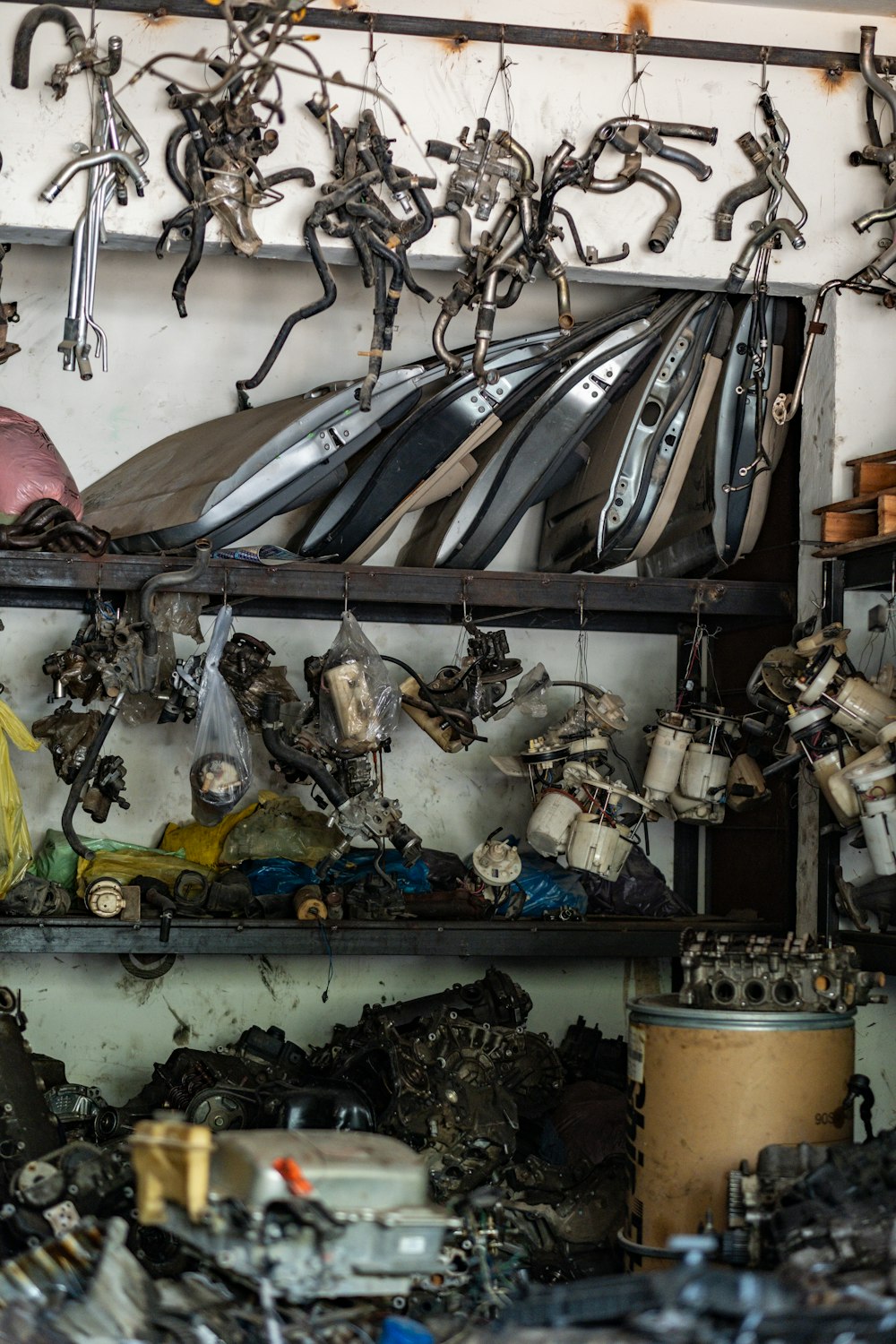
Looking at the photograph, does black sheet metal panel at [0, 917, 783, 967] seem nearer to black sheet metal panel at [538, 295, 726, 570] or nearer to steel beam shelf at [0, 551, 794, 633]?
steel beam shelf at [0, 551, 794, 633]

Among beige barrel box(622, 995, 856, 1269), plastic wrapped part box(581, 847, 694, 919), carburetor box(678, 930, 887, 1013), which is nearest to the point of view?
beige barrel box(622, 995, 856, 1269)

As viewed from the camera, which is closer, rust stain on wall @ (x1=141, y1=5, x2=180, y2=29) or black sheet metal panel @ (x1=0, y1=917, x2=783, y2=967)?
rust stain on wall @ (x1=141, y1=5, x2=180, y2=29)

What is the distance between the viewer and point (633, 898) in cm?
472

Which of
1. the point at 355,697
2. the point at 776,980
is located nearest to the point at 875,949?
the point at 776,980

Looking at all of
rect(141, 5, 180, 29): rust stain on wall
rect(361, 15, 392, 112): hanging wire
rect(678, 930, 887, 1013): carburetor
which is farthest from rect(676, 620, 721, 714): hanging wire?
rect(141, 5, 180, 29): rust stain on wall

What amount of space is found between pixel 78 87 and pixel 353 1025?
3.02 metres

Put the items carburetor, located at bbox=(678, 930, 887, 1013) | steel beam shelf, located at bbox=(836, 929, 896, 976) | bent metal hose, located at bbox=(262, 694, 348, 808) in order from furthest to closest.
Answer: bent metal hose, located at bbox=(262, 694, 348, 808) < steel beam shelf, located at bbox=(836, 929, 896, 976) < carburetor, located at bbox=(678, 930, 887, 1013)

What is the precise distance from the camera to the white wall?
3738mm

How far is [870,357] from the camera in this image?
4.05m

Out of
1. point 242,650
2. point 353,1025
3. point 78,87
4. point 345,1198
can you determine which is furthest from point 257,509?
point 345,1198

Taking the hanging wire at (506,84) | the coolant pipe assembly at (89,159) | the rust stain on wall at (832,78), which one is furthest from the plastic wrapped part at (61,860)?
the rust stain on wall at (832,78)

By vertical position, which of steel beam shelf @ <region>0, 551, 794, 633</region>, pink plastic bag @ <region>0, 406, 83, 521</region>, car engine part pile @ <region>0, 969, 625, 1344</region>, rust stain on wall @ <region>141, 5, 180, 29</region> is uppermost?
rust stain on wall @ <region>141, 5, 180, 29</region>

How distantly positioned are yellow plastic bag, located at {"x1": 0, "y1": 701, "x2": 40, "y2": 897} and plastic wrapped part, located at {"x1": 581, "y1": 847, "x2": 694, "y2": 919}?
72.9 inches

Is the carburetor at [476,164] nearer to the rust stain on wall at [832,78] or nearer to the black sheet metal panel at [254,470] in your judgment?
the black sheet metal panel at [254,470]
